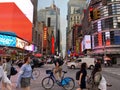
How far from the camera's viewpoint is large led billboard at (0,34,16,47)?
283ft

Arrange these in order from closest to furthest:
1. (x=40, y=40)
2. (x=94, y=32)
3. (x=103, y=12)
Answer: (x=103, y=12)
(x=94, y=32)
(x=40, y=40)

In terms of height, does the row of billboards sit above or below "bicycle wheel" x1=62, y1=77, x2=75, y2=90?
above

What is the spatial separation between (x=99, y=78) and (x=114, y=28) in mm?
80517

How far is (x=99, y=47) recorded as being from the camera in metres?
92.9

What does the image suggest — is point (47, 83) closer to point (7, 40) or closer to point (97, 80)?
point (97, 80)

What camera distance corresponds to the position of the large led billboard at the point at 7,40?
8622 centimetres

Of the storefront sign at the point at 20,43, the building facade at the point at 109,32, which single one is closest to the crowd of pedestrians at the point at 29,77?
the building facade at the point at 109,32

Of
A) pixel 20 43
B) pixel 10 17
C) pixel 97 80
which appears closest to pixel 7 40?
pixel 10 17

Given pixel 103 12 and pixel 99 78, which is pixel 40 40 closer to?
pixel 103 12

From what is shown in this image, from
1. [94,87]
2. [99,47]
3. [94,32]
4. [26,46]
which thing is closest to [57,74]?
[94,87]

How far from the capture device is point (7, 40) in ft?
288

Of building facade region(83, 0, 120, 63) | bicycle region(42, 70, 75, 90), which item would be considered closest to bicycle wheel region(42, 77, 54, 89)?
bicycle region(42, 70, 75, 90)

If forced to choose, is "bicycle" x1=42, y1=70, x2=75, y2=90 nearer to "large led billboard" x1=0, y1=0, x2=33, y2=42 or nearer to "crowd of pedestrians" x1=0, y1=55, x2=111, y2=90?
"crowd of pedestrians" x1=0, y1=55, x2=111, y2=90

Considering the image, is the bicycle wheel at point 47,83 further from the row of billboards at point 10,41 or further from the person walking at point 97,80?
the row of billboards at point 10,41
